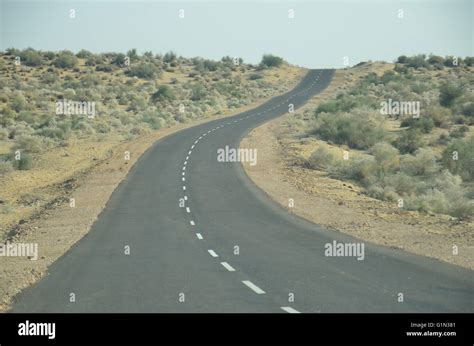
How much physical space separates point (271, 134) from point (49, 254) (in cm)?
3338

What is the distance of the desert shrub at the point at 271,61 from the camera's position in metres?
130

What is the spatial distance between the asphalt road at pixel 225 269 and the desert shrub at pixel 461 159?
13582 mm

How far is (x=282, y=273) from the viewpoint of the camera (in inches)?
516

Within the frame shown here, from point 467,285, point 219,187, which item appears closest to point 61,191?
point 219,187

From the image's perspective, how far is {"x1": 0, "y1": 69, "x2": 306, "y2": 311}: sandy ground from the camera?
1452cm

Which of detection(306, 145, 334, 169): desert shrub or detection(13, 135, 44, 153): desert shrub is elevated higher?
detection(13, 135, 44, 153): desert shrub

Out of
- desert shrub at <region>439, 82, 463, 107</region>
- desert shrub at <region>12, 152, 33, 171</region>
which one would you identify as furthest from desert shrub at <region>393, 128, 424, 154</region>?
desert shrub at <region>12, 152, 33, 171</region>

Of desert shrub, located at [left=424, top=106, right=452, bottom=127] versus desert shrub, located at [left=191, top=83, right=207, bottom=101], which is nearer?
desert shrub, located at [left=424, top=106, right=452, bottom=127]

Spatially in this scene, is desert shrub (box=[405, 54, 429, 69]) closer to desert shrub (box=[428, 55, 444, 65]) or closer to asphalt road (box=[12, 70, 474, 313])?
desert shrub (box=[428, 55, 444, 65])

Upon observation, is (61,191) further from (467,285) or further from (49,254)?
(467,285)

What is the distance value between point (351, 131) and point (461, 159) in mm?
11664

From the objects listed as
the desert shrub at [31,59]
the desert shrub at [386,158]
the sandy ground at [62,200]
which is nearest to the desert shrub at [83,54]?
the desert shrub at [31,59]

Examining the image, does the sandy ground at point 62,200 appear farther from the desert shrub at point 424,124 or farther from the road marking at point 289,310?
the desert shrub at point 424,124

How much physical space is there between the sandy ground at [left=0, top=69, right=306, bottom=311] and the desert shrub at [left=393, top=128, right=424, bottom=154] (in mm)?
16744
